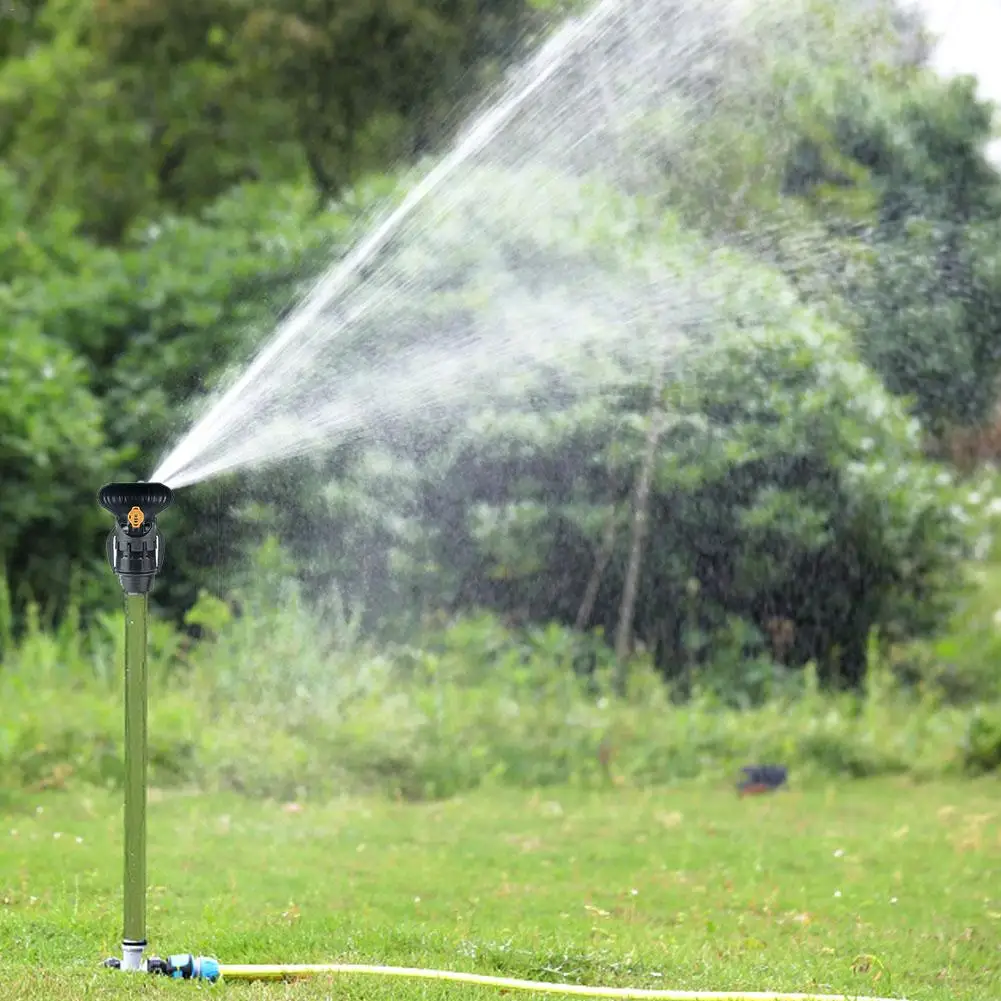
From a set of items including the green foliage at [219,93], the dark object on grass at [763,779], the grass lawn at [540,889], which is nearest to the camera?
the grass lawn at [540,889]

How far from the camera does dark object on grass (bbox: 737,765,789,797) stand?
7.39m

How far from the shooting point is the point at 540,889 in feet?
17.9

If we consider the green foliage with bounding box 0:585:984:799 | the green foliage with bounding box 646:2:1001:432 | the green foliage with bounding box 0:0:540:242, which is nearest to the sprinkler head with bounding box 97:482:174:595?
the green foliage with bounding box 0:585:984:799

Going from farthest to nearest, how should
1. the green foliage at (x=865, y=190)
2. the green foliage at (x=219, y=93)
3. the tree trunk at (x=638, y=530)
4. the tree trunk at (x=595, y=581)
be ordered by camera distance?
the green foliage at (x=219, y=93) < the tree trunk at (x=595, y=581) < the green foliage at (x=865, y=190) < the tree trunk at (x=638, y=530)

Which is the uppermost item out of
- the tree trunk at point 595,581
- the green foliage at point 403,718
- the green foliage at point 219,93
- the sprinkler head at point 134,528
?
the green foliage at point 219,93

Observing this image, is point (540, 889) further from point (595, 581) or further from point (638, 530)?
point (595, 581)

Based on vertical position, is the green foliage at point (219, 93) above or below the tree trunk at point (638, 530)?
above

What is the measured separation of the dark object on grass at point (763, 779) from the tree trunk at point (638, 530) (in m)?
1.19

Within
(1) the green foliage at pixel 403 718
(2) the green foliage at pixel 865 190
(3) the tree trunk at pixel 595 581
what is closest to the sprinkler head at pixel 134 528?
(1) the green foliage at pixel 403 718

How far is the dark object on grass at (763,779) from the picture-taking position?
7.39 m

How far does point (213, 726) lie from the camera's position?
7.27 metres

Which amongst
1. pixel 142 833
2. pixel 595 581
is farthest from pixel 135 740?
pixel 595 581

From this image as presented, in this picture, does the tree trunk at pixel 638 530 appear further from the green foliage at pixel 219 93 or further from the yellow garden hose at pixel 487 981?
the yellow garden hose at pixel 487 981

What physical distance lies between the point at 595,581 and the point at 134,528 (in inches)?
202
